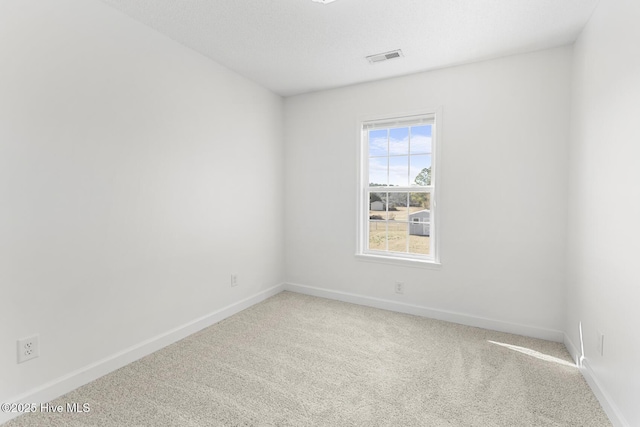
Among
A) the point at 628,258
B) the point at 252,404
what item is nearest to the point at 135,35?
the point at 252,404

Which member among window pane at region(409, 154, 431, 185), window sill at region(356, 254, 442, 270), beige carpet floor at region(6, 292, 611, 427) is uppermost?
window pane at region(409, 154, 431, 185)

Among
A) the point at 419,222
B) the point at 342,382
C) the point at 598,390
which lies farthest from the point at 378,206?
the point at 598,390

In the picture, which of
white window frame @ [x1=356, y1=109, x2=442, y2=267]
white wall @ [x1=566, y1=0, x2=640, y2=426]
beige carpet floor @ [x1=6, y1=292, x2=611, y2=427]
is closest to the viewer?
white wall @ [x1=566, y1=0, x2=640, y2=426]

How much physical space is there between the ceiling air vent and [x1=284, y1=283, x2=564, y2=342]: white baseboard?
7.81 ft

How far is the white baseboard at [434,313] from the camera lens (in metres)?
2.68

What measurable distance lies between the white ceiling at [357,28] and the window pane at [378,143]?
662 mm

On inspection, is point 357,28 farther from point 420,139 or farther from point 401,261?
point 401,261

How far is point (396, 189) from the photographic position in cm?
336

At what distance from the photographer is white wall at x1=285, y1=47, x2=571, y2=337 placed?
2.61 m

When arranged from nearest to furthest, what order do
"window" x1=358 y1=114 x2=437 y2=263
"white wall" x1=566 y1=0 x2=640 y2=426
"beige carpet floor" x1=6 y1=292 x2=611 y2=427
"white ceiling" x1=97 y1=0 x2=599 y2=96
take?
"white wall" x1=566 y1=0 x2=640 y2=426 → "beige carpet floor" x1=6 y1=292 x2=611 y2=427 → "white ceiling" x1=97 y1=0 x2=599 y2=96 → "window" x1=358 y1=114 x2=437 y2=263

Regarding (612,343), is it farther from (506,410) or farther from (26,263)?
(26,263)

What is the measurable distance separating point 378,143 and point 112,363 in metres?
3.04

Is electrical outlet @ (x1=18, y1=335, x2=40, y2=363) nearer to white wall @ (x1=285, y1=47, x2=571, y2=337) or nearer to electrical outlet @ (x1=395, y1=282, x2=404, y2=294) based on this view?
white wall @ (x1=285, y1=47, x2=571, y2=337)

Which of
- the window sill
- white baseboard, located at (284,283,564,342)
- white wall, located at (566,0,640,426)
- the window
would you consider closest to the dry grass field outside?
the window
